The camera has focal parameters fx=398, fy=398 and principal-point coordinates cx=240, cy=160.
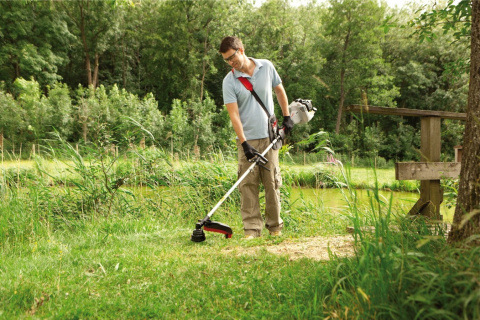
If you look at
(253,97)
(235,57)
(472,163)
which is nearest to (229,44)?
(235,57)

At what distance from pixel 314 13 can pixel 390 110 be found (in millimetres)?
41111

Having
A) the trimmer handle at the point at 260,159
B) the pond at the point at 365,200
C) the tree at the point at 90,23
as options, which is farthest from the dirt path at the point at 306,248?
the tree at the point at 90,23

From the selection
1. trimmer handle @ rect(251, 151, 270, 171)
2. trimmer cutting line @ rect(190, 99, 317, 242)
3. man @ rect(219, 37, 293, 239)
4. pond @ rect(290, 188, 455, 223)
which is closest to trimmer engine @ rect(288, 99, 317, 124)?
trimmer cutting line @ rect(190, 99, 317, 242)

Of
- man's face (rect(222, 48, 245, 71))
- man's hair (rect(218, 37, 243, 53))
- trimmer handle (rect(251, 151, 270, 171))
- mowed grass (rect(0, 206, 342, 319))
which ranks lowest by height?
mowed grass (rect(0, 206, 342, 319))

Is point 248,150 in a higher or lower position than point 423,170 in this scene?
higher

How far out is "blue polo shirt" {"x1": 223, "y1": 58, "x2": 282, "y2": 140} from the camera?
4.15m

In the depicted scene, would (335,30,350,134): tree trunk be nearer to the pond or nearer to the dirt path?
the pond

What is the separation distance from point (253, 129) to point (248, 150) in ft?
1.07

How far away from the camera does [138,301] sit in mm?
2504

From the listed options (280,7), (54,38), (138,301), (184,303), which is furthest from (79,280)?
(280,7)

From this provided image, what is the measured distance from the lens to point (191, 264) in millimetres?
3119

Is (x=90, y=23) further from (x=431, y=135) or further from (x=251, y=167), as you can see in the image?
(x=431, y=135)

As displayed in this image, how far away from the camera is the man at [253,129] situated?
4.09 metres

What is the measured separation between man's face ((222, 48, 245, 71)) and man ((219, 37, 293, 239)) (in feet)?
0.03
